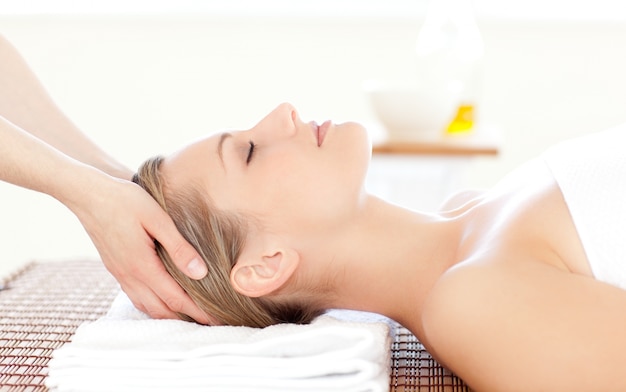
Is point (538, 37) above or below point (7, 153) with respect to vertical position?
above

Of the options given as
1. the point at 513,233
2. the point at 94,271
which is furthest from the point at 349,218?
the point at 94,271

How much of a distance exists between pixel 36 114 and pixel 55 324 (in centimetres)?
56

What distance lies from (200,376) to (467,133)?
203 centimetres

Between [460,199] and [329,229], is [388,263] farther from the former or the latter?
[460,199]

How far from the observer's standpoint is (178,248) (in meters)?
1.56

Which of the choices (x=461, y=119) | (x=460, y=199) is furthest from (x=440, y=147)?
(x=460, y=199)

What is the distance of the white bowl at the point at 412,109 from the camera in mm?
2979

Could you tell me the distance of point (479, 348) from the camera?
52.7 inches

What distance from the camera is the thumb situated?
156 centimetres

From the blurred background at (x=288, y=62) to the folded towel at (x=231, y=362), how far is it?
248 centimetres

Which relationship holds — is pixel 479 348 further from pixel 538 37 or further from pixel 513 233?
pixel 538 37

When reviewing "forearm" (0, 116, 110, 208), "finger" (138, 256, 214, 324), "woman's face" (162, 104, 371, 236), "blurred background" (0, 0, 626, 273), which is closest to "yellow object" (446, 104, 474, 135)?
"blurred background" (0, 0, 626, 273)

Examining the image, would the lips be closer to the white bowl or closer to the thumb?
the thumb

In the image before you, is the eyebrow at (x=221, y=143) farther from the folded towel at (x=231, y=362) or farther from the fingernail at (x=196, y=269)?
the folded towel at (x=231, y=362)
